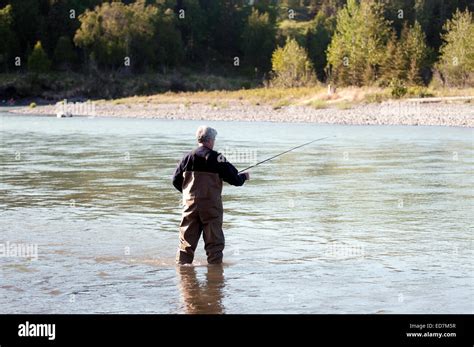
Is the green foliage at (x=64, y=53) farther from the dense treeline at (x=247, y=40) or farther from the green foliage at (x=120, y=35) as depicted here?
the green foliage at (x=120, y=35)

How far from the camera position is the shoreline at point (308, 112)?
48562mm

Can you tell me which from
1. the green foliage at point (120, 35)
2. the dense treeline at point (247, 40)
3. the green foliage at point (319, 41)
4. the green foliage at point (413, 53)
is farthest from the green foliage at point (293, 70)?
the green foliage at point (319, 41)

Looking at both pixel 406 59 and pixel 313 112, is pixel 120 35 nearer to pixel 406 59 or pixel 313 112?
pixel 406 59

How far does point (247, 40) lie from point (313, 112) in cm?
7446

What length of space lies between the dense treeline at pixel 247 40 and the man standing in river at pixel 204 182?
62.0 m

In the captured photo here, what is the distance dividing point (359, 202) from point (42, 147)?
18.3 meters

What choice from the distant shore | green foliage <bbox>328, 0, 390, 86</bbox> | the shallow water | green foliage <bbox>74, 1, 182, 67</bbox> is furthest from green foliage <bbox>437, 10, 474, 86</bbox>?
the shallow water

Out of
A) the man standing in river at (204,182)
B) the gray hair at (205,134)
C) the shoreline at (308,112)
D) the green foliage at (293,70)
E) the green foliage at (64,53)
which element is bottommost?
the shoreline at (308,112)

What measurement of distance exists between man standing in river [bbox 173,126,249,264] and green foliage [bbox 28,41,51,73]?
97.2m

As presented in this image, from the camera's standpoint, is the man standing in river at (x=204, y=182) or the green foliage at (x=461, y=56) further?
the green foliage at (x=461, y=56)

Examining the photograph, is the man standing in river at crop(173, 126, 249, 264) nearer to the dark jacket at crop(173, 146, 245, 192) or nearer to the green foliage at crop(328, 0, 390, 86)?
the dark jacket at crop(173, 146, 245, 192)

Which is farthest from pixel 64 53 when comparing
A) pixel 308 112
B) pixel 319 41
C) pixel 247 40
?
pixel 308 112
